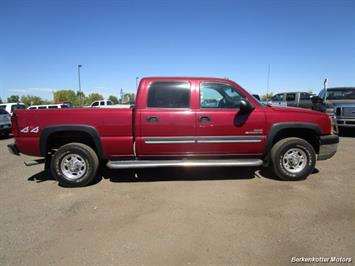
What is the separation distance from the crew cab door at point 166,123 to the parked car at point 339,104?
28.6ft

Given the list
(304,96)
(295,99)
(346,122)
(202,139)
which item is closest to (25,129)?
(202,139)

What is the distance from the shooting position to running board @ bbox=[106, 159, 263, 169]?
5180 millimetres

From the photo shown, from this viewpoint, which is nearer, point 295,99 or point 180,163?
point 180,163

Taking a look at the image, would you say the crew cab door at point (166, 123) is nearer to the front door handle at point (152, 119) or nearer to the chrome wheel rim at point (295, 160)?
the front door handle at point (152, 119)

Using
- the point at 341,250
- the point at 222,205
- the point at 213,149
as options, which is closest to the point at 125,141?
the point at 213,149

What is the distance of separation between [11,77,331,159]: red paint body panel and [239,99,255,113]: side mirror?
0.31ft

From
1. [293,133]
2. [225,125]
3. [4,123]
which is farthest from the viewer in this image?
[4,123]

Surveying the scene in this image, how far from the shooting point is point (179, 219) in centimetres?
387

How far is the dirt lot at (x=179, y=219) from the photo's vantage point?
9.99 feet

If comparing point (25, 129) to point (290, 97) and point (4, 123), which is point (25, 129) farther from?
point (290, 97)

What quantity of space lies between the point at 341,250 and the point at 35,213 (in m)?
3.96

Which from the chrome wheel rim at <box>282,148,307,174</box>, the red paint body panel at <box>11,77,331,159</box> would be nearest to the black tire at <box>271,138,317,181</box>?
the chrome wheel rim at <box>282,148,307,174</box>

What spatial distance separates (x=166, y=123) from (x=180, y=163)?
0.77 metres

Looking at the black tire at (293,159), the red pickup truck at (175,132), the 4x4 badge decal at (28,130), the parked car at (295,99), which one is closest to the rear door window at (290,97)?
the parked car at (295,99)
